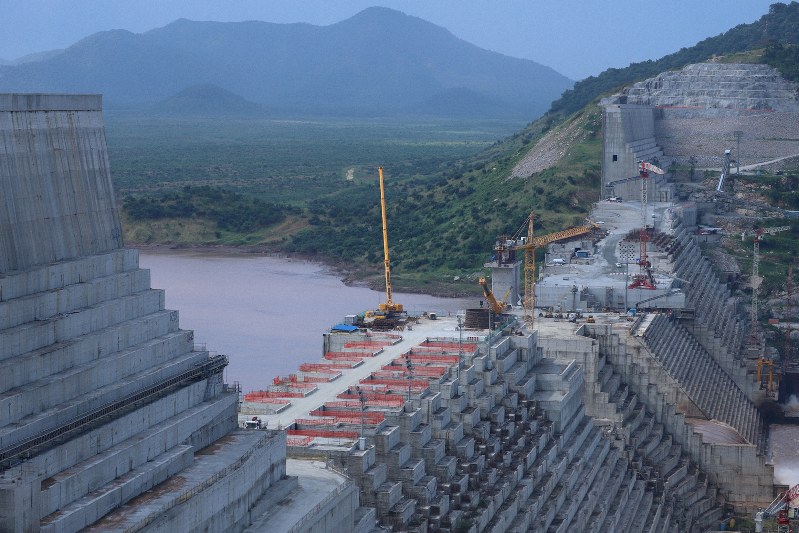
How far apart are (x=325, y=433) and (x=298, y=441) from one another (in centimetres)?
146

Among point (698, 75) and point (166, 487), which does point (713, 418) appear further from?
point (698, 75)

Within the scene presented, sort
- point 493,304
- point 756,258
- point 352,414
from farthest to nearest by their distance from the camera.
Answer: point 756,258
point 493,304
point 352,414

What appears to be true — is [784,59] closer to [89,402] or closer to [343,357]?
[343,357]

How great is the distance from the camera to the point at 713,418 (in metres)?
79.4

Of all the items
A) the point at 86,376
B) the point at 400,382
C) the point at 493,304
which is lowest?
the point at 493,304

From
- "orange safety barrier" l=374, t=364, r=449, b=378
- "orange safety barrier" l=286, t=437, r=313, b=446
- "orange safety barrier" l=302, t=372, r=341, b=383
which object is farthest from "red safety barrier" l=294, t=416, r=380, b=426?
"orange safety barrier" l=374, t=364, r=449, b=378

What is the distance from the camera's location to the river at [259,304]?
88250 mm

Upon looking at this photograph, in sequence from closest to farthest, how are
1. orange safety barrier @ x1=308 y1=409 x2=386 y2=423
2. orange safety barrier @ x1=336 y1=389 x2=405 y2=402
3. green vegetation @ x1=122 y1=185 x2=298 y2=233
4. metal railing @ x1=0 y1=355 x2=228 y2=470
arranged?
metal railing @ x1=0 y1=355 x2=228 y2=470 → orange safety barrier @ x1=308 y1=409 x2=386 y2=423 → orange safety barrier @ x1=336 y1=389 x2=405 y2=402 → green vegetation @ x1=122 y1=185 x2=298 y2=233

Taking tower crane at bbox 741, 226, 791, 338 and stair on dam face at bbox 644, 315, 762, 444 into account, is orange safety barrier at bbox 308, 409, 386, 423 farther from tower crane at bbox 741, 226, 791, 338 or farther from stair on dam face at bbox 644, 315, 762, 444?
tower crane at bbox 741, 226, 791, 338

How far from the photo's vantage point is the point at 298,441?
50.0m

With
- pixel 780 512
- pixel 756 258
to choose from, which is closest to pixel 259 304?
pixel 756 258

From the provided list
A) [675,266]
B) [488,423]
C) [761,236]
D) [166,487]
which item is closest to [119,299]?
[166,487]

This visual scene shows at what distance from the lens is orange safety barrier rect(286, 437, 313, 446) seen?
49.5 m

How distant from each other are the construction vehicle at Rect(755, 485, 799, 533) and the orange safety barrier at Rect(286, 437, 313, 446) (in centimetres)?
2333
